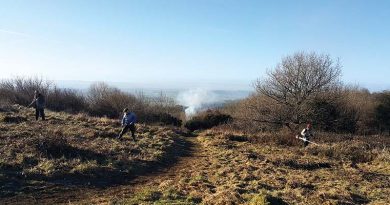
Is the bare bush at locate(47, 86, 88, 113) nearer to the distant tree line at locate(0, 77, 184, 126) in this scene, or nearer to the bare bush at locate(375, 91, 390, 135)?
the distant tree line at locate(0, 77, 184, 126)

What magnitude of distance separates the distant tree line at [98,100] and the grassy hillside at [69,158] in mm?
23972

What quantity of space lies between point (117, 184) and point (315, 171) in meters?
7.55

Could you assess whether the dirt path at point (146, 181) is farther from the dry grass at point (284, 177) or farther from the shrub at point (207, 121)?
the shrub at point (207, 121)

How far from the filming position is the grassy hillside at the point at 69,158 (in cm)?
1239

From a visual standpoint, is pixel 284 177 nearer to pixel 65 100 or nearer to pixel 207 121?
pixel 207 121

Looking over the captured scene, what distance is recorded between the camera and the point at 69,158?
49.7 ft

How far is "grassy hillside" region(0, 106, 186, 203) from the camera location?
12391 millimetres

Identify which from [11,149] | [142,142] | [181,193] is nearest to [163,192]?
[181,193]

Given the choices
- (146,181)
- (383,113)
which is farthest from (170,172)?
(383,113)

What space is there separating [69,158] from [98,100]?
123ft

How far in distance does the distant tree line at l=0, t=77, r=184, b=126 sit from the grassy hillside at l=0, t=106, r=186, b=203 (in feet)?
78.6

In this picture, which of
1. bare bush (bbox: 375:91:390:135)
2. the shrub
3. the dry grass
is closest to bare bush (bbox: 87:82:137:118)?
the shrub

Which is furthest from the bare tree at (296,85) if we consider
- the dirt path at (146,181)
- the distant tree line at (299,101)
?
the dirt path at (146,181)

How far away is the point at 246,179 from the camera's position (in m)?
13.9
